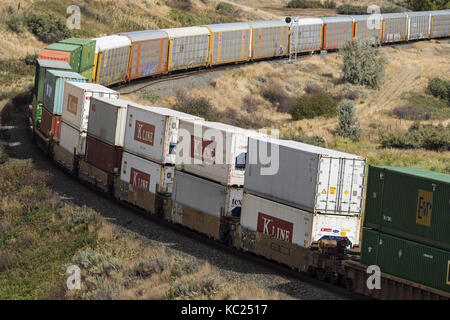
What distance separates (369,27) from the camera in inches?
3506

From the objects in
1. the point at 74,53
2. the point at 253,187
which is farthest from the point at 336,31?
the point at 253,187

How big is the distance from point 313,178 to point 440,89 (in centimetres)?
5342

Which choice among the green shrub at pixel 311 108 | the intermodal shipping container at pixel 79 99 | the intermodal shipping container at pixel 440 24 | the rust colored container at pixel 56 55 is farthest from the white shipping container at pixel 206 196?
the intermodal shipping container at pixel 440 24

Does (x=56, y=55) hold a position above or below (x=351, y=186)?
above

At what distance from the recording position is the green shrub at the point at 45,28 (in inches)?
3162

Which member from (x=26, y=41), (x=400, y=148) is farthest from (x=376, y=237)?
(x=26, y=41)

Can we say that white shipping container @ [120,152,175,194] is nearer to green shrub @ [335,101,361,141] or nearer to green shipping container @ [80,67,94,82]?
green shipping container @ [80,67,94,82]

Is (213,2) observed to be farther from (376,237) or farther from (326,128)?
(376,237)

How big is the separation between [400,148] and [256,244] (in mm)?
25491

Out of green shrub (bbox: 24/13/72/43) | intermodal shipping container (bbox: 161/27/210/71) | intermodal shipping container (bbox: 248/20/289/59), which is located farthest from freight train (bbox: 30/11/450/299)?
green shrub (bbox: 24/13/72/43)

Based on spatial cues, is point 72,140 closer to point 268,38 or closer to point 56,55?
point 56,55

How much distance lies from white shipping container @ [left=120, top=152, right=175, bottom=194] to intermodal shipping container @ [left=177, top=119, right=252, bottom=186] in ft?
4.62

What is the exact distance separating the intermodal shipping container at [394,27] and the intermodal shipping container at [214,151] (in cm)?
6481

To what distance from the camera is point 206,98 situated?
205 feet
